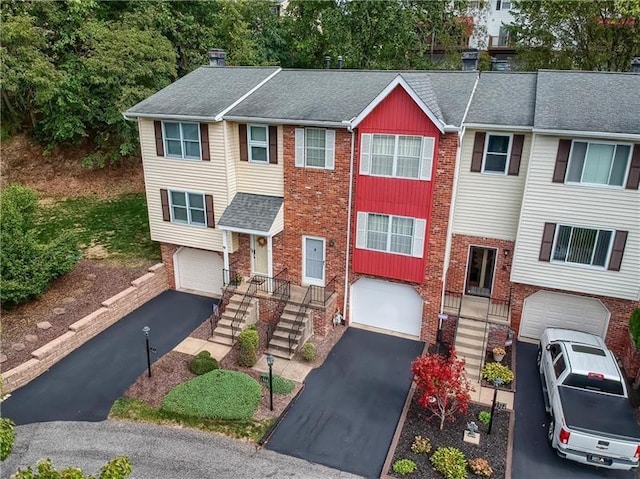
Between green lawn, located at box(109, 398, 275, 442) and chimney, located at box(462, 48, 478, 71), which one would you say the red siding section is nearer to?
chimney, located at box(462, 48, 478, 71)

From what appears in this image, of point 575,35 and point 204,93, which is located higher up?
point 575,35

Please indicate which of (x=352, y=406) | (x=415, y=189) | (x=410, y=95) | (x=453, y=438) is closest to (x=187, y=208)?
(x=415, y=189)

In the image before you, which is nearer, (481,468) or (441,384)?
(481,468)

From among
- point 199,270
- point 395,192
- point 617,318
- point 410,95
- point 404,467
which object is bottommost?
point 404,467

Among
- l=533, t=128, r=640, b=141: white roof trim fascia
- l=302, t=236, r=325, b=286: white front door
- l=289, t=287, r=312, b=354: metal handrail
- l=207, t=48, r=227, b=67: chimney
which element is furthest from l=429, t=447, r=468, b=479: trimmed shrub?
l=207, t=48, r=227, b=67: chimney

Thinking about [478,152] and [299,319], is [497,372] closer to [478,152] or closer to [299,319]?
[299,319]

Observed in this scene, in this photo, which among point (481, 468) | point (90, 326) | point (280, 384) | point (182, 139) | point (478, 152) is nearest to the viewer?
point (481, 468)

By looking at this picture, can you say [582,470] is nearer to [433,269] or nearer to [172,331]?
[433,269]
